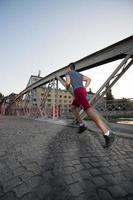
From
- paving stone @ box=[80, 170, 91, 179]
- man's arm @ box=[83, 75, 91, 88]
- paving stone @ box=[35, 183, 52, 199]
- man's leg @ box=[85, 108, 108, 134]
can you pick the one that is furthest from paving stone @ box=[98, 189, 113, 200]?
man's arm @ box=[83, 75, 91, 88]

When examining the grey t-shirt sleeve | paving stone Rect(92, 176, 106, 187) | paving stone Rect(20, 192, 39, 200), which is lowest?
paving stone Rect(20, 192, 39, 200)

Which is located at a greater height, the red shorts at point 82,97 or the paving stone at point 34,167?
the red shorts at point 82,97

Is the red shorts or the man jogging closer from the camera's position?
the man jogging

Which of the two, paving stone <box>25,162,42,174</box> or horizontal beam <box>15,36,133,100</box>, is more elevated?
horizontal beam <box>15,36,133,100</box>

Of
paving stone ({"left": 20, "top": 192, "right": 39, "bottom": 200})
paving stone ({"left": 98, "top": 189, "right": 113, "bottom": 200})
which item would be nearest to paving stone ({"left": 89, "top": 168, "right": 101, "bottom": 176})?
paving stone ({"left": 98, "top": 189, "right": 113, "bottom": 200})

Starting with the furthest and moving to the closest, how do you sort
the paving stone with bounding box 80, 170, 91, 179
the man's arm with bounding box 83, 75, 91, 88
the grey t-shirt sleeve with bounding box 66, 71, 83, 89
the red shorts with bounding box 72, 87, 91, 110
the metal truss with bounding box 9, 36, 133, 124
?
the metal truss with bounding box 9, 36, 133, 124
the man's arm with bounding box 83, 75, 91, 88
the grey t-shirt sleeve with bounding box 66, 71, 83, 89
the red shorts with bounding box 72, 87, 91, 110
the paving stone with bounding box 80, 170, 91, 179

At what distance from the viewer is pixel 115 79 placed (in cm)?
622

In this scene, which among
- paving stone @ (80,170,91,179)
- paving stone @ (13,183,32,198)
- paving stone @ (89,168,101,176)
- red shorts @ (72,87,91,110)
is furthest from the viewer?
red shorts @ (72,87,91,110)

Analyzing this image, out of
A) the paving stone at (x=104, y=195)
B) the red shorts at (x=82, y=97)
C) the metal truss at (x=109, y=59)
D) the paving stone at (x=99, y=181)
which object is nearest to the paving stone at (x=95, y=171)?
the paving stone at (x=99, y=181)

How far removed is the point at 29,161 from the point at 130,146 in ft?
7.19

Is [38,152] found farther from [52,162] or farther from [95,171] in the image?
[95,171]

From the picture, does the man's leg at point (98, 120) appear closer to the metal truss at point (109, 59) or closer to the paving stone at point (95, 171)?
the paving stone at point (95, 171)

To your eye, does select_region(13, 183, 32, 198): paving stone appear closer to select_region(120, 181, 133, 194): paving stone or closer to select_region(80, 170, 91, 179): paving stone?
select_region(80, 170, 91, 179): paving stone

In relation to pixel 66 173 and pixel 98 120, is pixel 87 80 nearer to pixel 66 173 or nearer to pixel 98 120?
pixel 98 120
